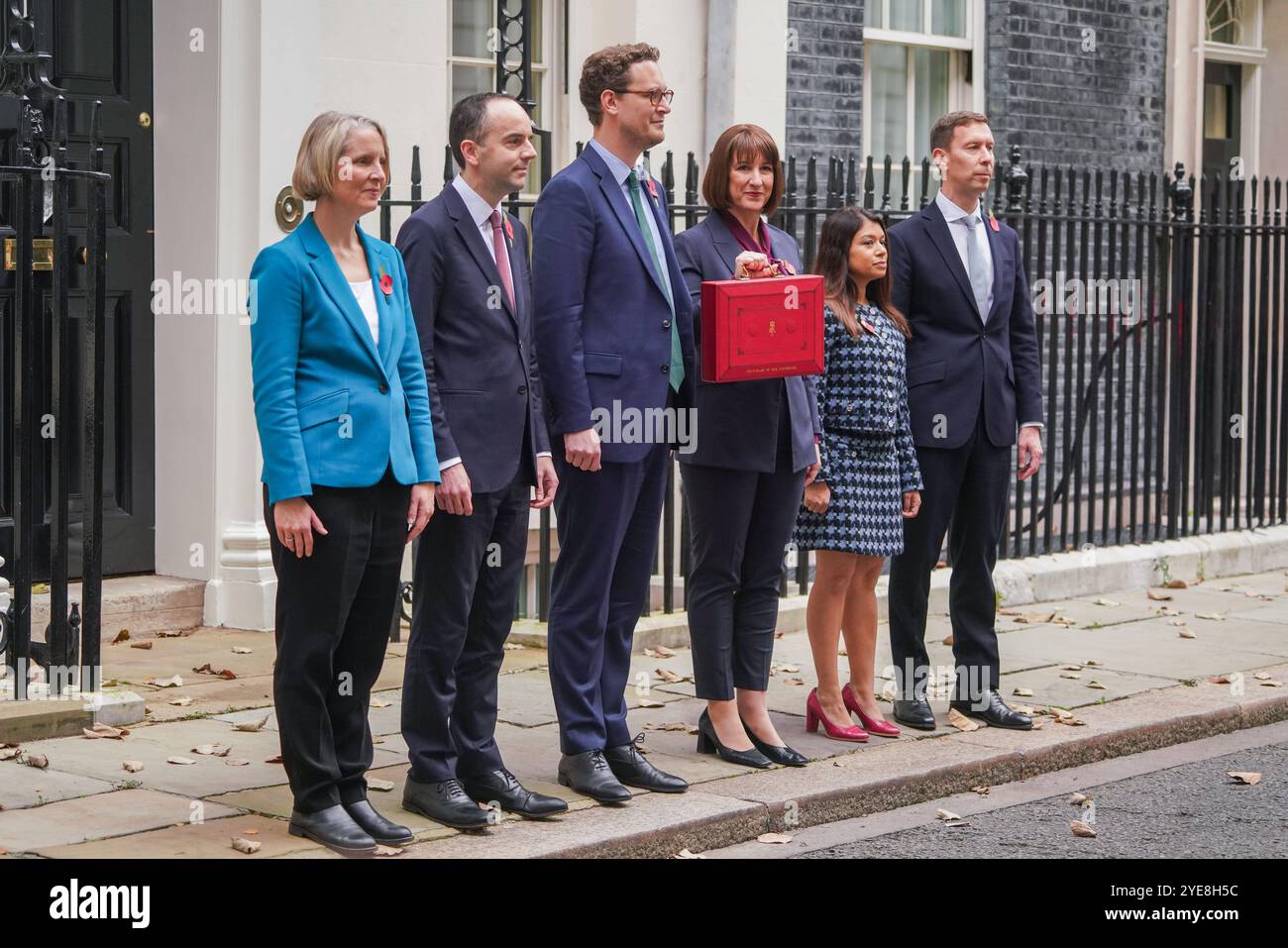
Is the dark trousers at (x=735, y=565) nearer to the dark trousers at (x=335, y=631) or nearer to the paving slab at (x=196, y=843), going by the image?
the dark trousers at (x=335, y=631)

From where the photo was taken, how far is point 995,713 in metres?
7.32

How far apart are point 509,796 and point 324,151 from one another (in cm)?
197

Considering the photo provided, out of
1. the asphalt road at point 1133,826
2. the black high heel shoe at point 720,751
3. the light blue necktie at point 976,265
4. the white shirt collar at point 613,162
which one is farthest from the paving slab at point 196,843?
the light blue necktie at point 976,265

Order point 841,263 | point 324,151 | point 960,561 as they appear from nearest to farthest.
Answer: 1. point 324,151
2. point 841,263
3. point 960,561

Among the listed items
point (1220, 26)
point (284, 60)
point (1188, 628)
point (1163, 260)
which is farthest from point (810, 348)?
point (1220, 26)

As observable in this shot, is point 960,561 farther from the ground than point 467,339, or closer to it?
closer to it

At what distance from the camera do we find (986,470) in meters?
7.28

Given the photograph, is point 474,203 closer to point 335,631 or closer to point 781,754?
point 335,631

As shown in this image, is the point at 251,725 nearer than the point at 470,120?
No

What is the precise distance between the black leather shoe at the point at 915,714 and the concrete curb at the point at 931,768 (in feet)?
0.43

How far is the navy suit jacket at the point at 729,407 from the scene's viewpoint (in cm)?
637

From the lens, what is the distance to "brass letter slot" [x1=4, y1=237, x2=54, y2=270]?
6896 millimetres

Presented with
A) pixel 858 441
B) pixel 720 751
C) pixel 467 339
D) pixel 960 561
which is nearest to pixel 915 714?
pixel 960 561

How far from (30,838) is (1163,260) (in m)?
7.83
